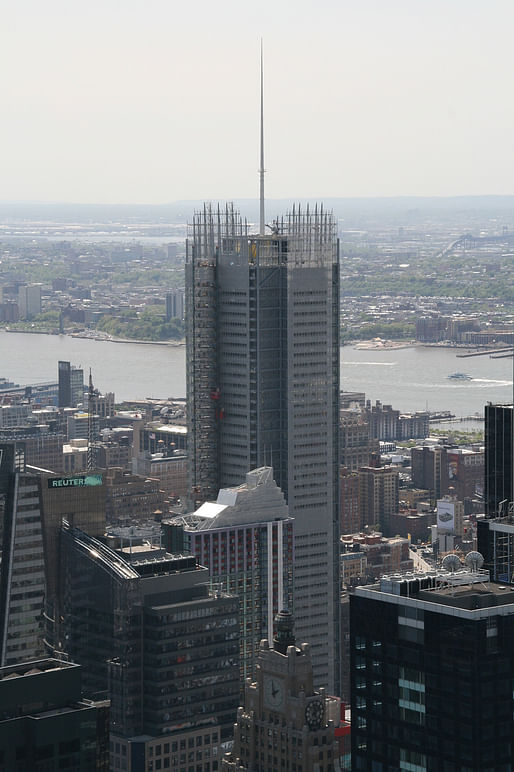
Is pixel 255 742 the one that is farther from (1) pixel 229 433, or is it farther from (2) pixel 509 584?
(1) pixel 229 433

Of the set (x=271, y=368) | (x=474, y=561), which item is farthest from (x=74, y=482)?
(x=474, y=561)

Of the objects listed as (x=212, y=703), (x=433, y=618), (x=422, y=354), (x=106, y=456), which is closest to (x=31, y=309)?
(x=422, y=354)

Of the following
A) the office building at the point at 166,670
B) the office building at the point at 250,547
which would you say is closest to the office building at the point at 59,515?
the office building at the point at 166,670

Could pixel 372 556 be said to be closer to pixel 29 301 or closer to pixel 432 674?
pixel 432 674

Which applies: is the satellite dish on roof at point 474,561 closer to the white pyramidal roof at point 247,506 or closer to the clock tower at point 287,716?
the clock tower at point 287,716

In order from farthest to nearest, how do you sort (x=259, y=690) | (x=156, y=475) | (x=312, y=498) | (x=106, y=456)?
(x=106, y=456) < (x=156, y=475) < (x=312, y=498) < (x=259, y=690)

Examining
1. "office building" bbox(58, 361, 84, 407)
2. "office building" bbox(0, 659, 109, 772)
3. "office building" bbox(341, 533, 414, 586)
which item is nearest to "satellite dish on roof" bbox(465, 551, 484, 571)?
"office building" bbox(0, 659, 109, 772)

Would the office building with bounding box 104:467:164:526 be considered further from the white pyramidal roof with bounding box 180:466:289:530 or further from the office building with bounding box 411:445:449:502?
the white pyramidal roof with bounding box 180:466:289:530
